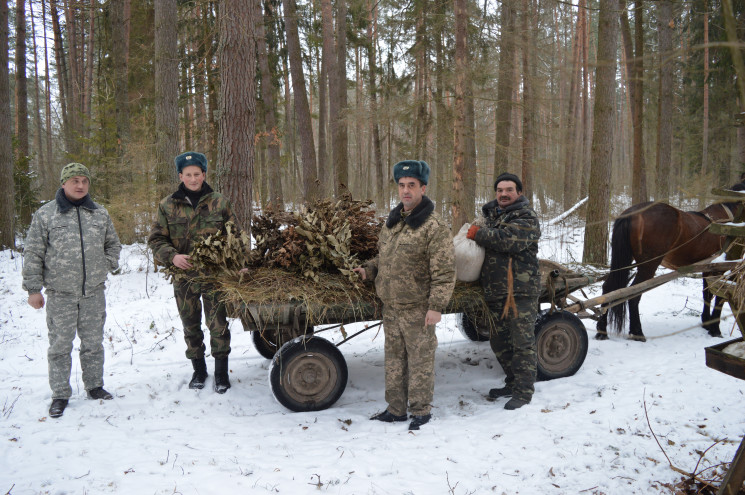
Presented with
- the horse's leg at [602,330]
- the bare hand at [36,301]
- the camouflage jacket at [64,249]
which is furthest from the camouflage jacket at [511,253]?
the bare hand at [36,301]

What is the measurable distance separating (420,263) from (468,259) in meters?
0.73

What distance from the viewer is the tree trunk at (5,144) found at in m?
10.5

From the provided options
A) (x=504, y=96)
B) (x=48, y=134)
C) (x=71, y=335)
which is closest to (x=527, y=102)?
(x=504, y=96)

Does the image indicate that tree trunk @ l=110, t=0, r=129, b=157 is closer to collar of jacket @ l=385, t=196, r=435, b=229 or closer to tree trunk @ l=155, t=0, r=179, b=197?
tree trunk @ l=155, t=0, r=179, b=197

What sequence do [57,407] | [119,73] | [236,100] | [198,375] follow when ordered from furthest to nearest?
[119,73] < [236,100] < [198,375] < [57,407]

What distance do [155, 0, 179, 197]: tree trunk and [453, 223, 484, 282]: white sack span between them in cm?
739

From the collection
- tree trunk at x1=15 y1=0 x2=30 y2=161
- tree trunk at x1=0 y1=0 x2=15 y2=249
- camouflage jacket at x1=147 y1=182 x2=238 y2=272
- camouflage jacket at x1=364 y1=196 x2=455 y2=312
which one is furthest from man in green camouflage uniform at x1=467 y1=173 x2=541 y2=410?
Result: tree trunk at x1=15 y1=0 x2=30 y2=161

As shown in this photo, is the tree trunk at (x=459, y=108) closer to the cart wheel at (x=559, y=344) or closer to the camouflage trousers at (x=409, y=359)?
the cart wheel at (x=559, y=344)

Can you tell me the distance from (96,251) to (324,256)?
2.26 meters

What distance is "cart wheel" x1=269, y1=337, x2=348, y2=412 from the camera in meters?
4.15

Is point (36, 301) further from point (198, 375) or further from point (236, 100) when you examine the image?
point (236, 100)

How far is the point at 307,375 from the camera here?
13.9 ft

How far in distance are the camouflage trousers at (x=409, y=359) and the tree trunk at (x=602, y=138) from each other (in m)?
6.18

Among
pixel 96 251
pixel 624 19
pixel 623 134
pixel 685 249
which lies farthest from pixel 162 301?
pixel 623 134
